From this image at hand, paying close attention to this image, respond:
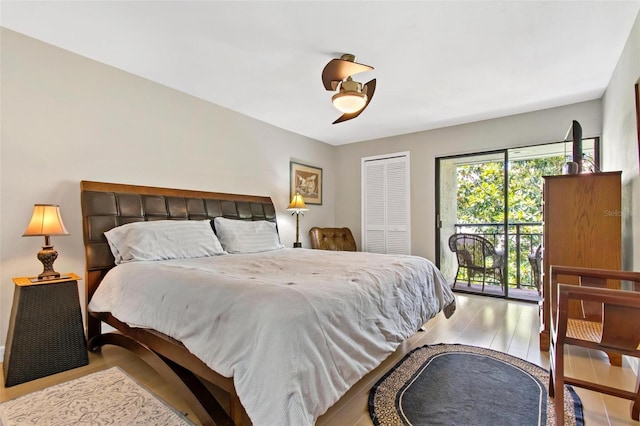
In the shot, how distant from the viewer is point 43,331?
2.13 meters

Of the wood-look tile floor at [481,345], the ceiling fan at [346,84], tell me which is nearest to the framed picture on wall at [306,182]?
the ceiling fan at [346,84]

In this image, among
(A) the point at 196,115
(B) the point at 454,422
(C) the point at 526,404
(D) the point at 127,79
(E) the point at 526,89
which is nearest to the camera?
(B) the point at 454,422

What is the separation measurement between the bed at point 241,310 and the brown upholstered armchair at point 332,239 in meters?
2.07

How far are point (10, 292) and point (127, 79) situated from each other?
2.05m

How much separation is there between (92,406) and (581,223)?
3.68 metres

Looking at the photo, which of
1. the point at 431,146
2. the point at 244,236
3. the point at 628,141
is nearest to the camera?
the point at 628,141

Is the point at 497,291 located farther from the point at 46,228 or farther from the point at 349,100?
the point at 46,228

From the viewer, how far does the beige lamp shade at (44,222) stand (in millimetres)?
2111

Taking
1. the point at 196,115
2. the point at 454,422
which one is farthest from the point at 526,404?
the point at 196,115

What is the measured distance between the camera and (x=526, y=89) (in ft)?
10.8

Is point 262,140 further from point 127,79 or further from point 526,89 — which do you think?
point 526,89

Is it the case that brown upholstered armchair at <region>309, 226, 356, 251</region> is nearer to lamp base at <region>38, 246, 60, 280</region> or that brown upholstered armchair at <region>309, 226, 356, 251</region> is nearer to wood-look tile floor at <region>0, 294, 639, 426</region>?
wood-look tile floor at <region>0, 294, 639, 426</region>

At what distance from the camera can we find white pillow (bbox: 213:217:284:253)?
322 centimetres

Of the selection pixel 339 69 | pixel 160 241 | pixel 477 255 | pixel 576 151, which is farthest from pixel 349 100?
pixel 477 255
